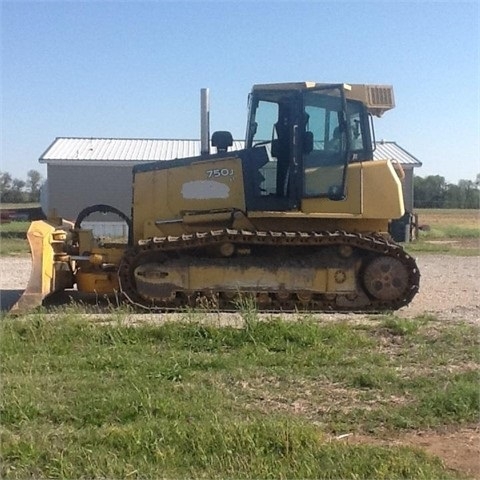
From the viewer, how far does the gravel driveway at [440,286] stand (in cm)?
1058

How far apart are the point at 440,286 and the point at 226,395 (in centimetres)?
862

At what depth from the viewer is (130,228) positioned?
1134cm

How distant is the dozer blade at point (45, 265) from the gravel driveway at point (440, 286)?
2.96ft

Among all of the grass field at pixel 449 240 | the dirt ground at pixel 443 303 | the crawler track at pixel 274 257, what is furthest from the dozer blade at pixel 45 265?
the grass field at pixel 449 240

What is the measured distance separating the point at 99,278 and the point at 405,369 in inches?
205

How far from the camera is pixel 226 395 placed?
611cm

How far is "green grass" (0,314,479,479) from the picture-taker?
4.75 meters

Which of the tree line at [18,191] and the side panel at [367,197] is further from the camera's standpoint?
the tree line at [18,191]

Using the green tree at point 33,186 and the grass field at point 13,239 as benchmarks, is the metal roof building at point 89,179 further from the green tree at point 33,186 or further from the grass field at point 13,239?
the green tree at point 33,186

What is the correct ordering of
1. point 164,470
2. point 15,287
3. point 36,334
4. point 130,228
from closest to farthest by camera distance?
point 164,470 → point 36,334 → point 130,228 → point 15,287

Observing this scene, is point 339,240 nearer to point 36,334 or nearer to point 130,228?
point 130,228

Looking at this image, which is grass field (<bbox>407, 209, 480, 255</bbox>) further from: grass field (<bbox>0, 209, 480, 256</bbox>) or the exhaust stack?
the exhaust stack

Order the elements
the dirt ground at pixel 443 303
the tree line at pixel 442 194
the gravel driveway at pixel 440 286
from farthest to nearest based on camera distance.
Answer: the tree line at pixel 442 194
the gravel driveway at pixel 440 286
the dirt ground at pixel 443 303


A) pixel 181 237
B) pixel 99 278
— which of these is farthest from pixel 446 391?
pixel 99 278
